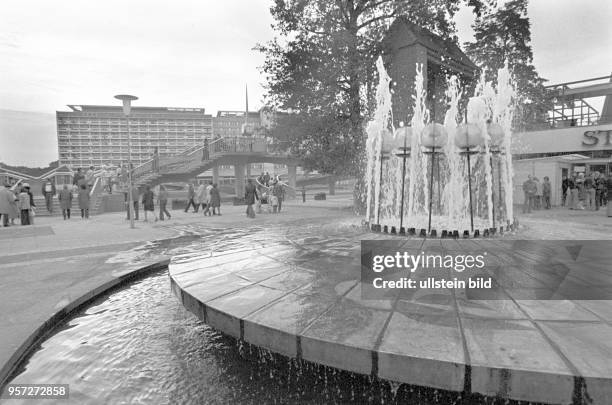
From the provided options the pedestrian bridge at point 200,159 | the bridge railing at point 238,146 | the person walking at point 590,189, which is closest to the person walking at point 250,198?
the pedestrian bridge at point 200,159

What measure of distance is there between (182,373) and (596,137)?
33.2m

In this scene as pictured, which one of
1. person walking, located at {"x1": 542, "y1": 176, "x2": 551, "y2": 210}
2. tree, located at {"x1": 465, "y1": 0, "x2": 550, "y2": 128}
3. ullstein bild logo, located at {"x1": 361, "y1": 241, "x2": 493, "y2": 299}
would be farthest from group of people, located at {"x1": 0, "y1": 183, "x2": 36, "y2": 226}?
tree, located at {"x1": 465, "y1": 0, "x2": 550, "y2": 128}

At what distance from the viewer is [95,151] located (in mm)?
113000

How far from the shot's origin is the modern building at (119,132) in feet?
364

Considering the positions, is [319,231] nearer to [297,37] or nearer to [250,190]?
[250,190]

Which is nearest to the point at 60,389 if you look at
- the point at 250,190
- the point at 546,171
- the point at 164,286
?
the point at 164,286

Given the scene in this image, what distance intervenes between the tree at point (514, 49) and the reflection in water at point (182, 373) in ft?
89.8

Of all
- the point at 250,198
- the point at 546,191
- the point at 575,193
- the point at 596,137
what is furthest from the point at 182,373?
the point at 596,137

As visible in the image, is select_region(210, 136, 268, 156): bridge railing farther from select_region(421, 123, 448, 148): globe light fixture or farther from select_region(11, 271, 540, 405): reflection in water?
select_region(11, 271, 540, 405): reflection in water

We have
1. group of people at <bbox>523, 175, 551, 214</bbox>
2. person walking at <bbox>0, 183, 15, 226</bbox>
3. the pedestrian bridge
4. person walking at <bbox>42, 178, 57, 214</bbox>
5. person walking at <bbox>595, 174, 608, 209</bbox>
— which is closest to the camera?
person walking at <bbox>0, 183, 15, 226</bbox>

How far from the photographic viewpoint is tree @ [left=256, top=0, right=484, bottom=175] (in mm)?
14711

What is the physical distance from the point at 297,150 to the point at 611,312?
1511 cm

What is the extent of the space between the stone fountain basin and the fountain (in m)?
1.91

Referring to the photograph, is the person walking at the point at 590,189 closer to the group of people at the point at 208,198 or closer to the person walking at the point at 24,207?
the group of people at the point at 208,198
